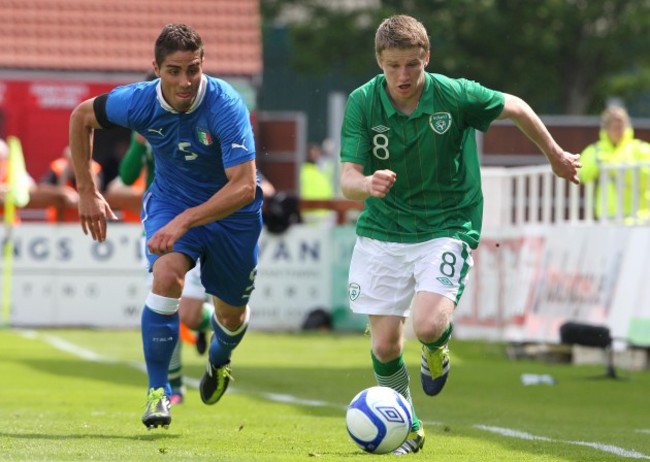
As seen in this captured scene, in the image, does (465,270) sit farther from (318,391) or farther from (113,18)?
(113,18)

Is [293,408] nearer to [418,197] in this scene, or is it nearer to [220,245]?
[220,245]

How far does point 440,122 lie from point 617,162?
9.01m

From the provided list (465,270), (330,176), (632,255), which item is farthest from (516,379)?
(330,176)

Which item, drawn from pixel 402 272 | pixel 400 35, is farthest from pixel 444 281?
pixel 400 35

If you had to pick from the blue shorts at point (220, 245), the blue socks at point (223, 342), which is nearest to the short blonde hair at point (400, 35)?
the blue shorts at point (220, 245)

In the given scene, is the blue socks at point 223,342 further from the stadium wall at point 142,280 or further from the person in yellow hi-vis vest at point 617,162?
the stadium wall at point 142,280

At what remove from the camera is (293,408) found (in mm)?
12109

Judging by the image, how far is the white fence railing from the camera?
1658cm

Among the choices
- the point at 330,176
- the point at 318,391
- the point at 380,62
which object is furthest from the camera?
the point at 330,176

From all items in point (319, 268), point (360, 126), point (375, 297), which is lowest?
point (319, 268)

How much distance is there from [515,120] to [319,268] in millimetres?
13477

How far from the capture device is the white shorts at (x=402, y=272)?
915 cm

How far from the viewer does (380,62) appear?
902 cm

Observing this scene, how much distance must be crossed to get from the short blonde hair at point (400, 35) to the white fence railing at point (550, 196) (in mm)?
7754
